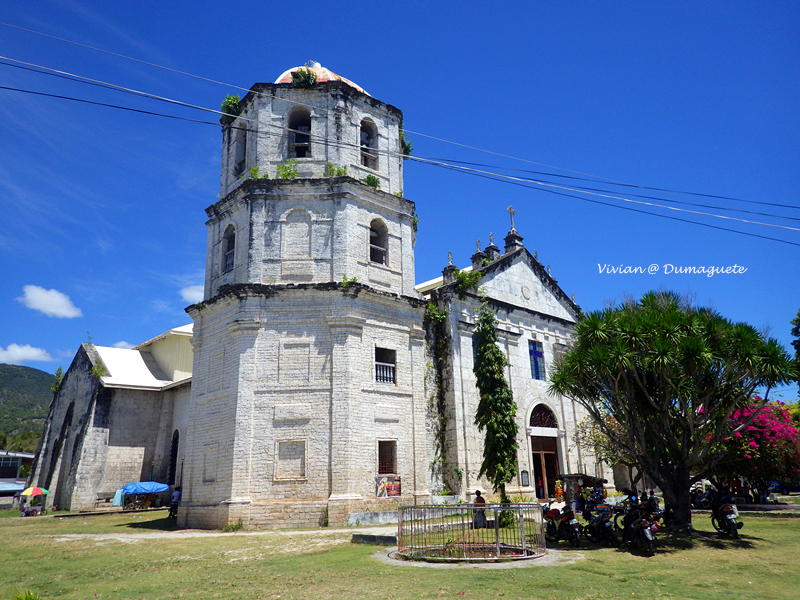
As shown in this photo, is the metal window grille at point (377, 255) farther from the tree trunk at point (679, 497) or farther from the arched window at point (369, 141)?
the tree trunk at point (679, 497)

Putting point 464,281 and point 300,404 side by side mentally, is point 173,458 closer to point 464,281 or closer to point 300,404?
point 300,404

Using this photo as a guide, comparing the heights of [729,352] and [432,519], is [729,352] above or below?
above

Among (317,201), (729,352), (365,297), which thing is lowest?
(729,352)

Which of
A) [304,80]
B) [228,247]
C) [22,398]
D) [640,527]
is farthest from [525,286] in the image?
[22,398]

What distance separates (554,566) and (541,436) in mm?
16870

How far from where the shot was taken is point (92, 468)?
101 ft

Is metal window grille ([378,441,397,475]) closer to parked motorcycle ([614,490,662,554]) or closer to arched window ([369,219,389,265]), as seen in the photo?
arched window ([369,219,389,265])

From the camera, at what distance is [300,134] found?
23.8m

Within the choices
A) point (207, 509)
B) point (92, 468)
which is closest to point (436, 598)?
point (207, 509)

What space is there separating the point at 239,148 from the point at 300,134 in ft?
10.2

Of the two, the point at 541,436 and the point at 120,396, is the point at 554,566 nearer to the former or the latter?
the point at 541,436

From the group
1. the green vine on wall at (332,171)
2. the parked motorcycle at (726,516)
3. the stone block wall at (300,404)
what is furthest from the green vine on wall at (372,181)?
the parked motorcycle at (726,516)

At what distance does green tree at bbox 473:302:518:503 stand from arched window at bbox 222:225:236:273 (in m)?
11.0

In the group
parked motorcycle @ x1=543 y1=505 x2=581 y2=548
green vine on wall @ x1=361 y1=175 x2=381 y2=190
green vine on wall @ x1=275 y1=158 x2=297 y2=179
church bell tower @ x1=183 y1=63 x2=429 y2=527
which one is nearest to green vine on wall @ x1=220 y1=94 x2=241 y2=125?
church bell tower @ x1=183 y1=63 x2=429 y2=527
